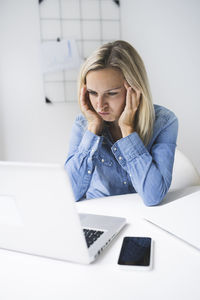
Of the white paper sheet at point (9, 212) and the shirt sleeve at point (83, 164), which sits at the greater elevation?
the white paper sheet at point (9, 212)

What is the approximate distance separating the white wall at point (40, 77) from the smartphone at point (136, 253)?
60.0 inches

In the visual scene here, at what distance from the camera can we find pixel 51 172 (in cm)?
44

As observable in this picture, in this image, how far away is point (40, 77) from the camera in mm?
1963

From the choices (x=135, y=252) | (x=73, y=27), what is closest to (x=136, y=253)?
(x=135, y=252)

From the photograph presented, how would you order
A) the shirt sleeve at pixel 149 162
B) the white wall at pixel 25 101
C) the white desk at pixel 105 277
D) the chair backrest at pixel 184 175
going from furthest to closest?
the white wall at pixel 25 101 → the chair backrest at pixel 184 175 → the shirt sleeve at pixel 149 162 → the white desk at pixel 105 277

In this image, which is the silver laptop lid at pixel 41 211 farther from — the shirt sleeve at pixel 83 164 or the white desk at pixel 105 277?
the shirt sleeve at pixel 83 164

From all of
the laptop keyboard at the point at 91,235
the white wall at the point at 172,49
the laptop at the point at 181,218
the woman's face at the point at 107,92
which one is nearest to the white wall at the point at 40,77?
the white wall at the point at 172,49

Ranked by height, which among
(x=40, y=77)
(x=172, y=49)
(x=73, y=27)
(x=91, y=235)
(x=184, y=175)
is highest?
(x=73, y=27)

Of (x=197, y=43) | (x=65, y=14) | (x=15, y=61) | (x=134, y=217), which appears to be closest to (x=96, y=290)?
(x=134, y=217)

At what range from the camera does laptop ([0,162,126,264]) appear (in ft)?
1.48

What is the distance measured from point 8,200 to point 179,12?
6.86 feet

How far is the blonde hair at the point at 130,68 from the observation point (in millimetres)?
A: 984

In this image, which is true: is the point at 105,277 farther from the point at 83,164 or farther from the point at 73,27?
the point at 73,27

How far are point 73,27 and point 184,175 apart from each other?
135cm
